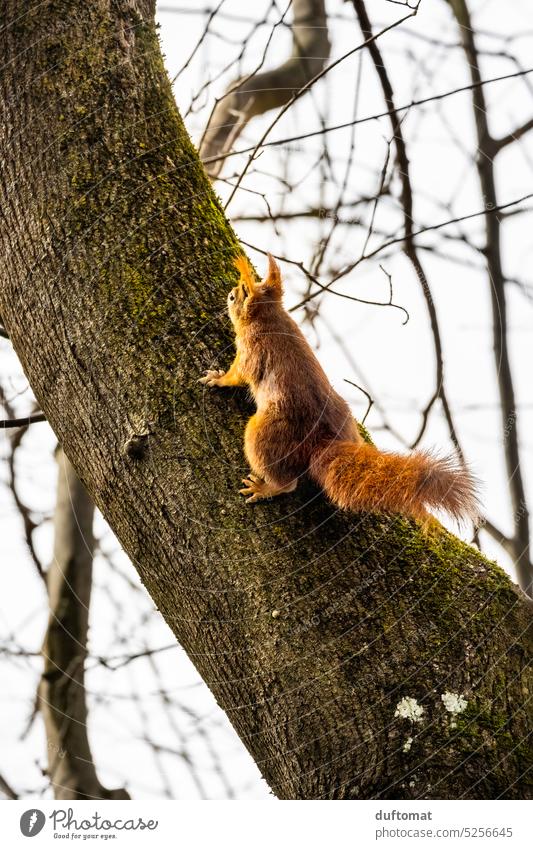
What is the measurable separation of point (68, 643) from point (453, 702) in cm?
177

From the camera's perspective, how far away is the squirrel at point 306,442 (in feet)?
5.32

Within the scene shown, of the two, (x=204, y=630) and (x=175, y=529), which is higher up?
(x=175, y=529)

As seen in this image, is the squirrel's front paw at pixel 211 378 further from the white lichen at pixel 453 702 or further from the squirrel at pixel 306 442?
the white lichen at pixel 453 702

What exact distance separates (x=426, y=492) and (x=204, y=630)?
1.68ft

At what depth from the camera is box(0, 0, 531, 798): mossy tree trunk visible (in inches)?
58.7

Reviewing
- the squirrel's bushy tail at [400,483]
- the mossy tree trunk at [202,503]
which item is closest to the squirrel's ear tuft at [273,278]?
the mossy tree trunk at [202,503]

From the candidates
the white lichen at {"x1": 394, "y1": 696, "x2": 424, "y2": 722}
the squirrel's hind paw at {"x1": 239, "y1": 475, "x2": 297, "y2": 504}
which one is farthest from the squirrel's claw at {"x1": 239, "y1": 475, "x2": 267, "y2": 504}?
the white lichen at {"x1": 394, "y1": 696, "x2": 424, "y2": 722}

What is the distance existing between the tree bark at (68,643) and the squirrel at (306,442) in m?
1.10

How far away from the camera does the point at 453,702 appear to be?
58.7 inches

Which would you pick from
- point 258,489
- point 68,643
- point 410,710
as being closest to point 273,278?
point 258,489

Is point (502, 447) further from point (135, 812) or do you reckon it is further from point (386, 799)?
point (135, 812)

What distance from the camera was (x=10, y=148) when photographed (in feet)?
6.15

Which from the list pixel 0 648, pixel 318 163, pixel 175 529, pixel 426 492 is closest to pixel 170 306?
pixel 175 529

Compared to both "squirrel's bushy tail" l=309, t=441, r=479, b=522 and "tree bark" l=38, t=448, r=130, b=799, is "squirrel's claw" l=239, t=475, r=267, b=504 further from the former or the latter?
"tree bark" l=38, t=448, r=130, b=799
